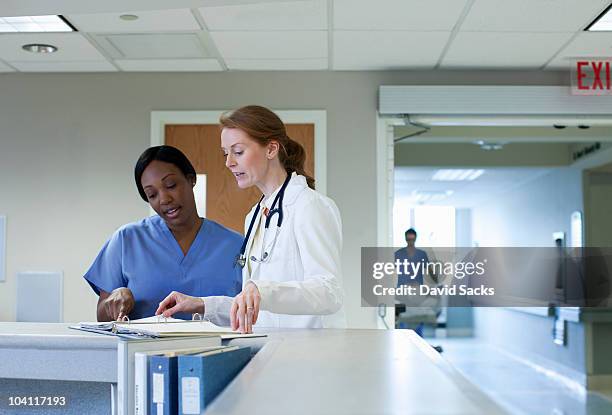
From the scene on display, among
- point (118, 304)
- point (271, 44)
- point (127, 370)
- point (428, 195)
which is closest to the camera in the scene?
point (127, 370)

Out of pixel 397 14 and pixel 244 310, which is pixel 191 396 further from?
pixel 397 14

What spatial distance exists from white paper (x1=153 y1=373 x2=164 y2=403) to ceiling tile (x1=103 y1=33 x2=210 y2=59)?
288 cm

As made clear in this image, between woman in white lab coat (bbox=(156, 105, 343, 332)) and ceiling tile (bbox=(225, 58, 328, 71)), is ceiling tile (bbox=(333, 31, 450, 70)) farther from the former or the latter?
woman in white lab coat (bbox=(156, 105, 343, 332))

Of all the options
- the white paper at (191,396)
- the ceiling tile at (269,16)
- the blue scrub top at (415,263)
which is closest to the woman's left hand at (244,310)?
the white paper at (191,396)

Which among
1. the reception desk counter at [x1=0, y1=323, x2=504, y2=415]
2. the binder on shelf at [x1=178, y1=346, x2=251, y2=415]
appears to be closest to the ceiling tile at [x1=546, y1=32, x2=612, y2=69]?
the reception desk counter at [x1=0, y1=323, x2=504, y2=415]

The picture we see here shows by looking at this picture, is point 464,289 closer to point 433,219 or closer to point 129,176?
point 433,219

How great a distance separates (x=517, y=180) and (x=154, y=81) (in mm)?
6347

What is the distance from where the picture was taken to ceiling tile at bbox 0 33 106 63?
4008 millimetres

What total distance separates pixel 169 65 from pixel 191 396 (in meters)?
3.53

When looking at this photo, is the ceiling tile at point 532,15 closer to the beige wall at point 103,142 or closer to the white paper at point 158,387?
the beige wall at point 103,142

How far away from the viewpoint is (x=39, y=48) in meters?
4.22

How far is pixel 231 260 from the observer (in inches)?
103

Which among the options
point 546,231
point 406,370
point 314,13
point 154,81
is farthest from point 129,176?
point 546,231

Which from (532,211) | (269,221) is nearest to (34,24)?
(269,221)
